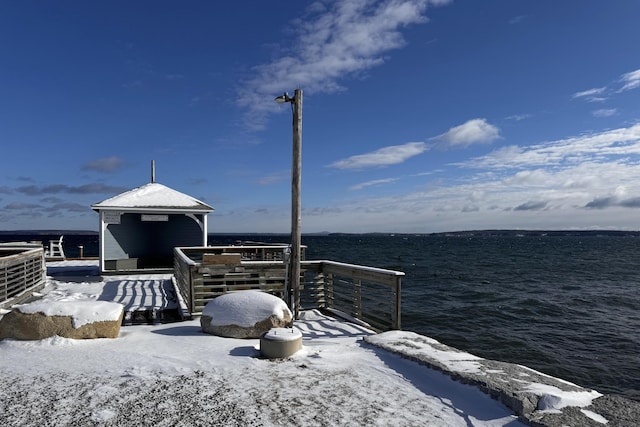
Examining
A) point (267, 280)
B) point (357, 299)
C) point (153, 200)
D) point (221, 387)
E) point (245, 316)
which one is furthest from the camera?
point (153, 200)

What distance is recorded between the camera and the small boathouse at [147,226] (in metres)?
15.4

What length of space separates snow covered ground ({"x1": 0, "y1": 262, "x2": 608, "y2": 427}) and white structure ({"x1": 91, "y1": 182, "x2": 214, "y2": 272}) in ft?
32.4

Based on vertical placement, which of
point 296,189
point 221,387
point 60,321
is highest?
point 296,189

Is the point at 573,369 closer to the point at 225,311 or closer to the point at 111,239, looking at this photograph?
the point at 225,311

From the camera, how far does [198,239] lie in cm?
1759

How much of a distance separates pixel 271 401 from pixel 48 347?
354 cm

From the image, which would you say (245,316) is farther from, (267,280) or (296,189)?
(296,189)

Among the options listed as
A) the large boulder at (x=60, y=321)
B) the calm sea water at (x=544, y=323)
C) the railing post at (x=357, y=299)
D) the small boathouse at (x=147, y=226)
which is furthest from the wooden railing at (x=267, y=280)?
the small boathouse at (x=147, y=226)

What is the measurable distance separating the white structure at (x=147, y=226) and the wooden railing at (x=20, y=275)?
3035 mm

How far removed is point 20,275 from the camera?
422 inches

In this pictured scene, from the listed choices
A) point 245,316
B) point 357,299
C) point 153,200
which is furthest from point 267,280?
point 153,200

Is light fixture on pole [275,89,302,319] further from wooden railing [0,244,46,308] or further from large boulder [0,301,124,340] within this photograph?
wooden railing [0,244,46,308]

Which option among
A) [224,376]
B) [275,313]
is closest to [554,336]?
[275,313]

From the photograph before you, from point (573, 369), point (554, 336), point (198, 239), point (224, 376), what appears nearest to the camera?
point (224, 376)
